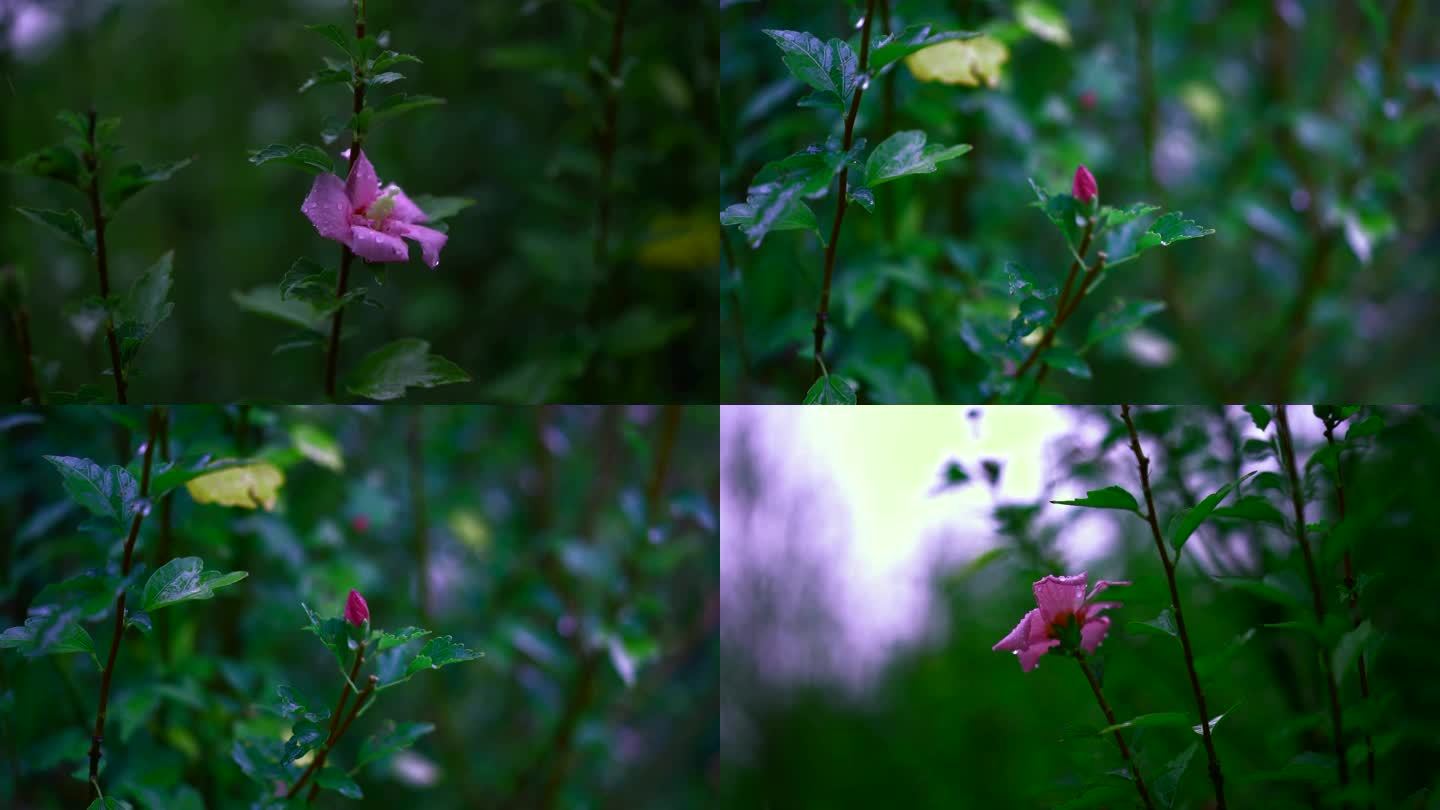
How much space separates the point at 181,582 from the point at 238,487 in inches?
3.0

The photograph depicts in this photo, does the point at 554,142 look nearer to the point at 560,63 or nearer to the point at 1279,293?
the point at 560,63

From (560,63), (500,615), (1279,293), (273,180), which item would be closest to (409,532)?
(500,615)

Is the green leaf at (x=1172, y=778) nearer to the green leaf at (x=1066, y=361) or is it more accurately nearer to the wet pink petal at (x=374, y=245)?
the green leaf at (x=1066, y=361)

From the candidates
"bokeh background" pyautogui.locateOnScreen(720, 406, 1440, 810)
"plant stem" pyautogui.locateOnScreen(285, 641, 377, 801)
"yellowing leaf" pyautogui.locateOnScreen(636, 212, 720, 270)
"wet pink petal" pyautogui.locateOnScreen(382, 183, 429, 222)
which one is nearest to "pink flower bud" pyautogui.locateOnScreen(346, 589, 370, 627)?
"plant stem" pyautogui.locateOnScreen(285, 641, 377, 801)

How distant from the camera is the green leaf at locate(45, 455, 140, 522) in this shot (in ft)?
1.71

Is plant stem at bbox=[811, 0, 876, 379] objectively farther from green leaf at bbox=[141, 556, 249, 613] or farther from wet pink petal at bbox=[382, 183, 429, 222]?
green leaf at bbox=[141, 556, 249, 613]

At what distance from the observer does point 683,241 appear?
1.17 meters

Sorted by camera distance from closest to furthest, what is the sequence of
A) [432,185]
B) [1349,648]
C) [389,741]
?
1. [1349,648]
2. [389,741]
3. [432,185]

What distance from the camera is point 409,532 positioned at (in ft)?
3.68

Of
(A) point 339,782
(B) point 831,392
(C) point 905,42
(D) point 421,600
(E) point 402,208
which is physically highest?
(C) point 905,42

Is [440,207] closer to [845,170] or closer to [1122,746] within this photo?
[845,170]

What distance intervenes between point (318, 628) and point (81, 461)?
170mm

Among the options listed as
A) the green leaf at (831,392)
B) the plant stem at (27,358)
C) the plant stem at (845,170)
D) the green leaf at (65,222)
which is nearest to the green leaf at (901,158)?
the plant stem at (845,170)

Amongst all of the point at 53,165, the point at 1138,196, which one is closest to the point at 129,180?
the point at 53,165
